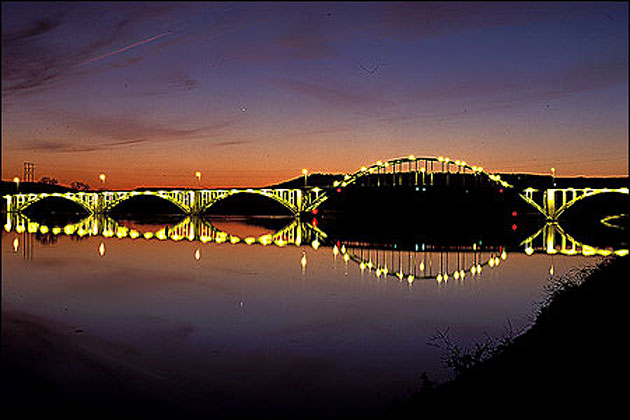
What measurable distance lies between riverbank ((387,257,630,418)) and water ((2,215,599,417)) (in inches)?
52.3

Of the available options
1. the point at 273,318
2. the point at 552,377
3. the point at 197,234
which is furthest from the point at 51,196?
the point at 552,377

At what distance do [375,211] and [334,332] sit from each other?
12065cm

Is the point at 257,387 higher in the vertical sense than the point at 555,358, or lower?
lower

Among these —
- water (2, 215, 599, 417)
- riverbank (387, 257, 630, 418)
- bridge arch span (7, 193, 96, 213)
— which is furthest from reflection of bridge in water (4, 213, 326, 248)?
bridge arch span (7, 193, 96, 213)

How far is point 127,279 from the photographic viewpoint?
81.2 feet

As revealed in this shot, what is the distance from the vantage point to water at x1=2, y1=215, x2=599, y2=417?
32.3 feet

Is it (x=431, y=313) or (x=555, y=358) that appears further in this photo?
A: (x=431, y=313)

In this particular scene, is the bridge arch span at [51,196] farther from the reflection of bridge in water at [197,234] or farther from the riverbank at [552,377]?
the riverbank at [552,377]

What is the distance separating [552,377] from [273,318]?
31.1 ft

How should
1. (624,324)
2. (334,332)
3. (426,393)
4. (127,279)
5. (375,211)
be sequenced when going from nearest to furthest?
(426,393) → (624,324) → (334,332) → (127,279) → (375,211)

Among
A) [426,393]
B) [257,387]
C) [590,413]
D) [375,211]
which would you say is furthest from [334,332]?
[375,211]

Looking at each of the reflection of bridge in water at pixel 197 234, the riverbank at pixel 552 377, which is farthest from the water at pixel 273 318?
the reflection of bridge in water at pixel 197 234

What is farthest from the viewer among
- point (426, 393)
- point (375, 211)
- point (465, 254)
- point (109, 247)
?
point (375, 211)

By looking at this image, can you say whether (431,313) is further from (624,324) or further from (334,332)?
(624,324)
